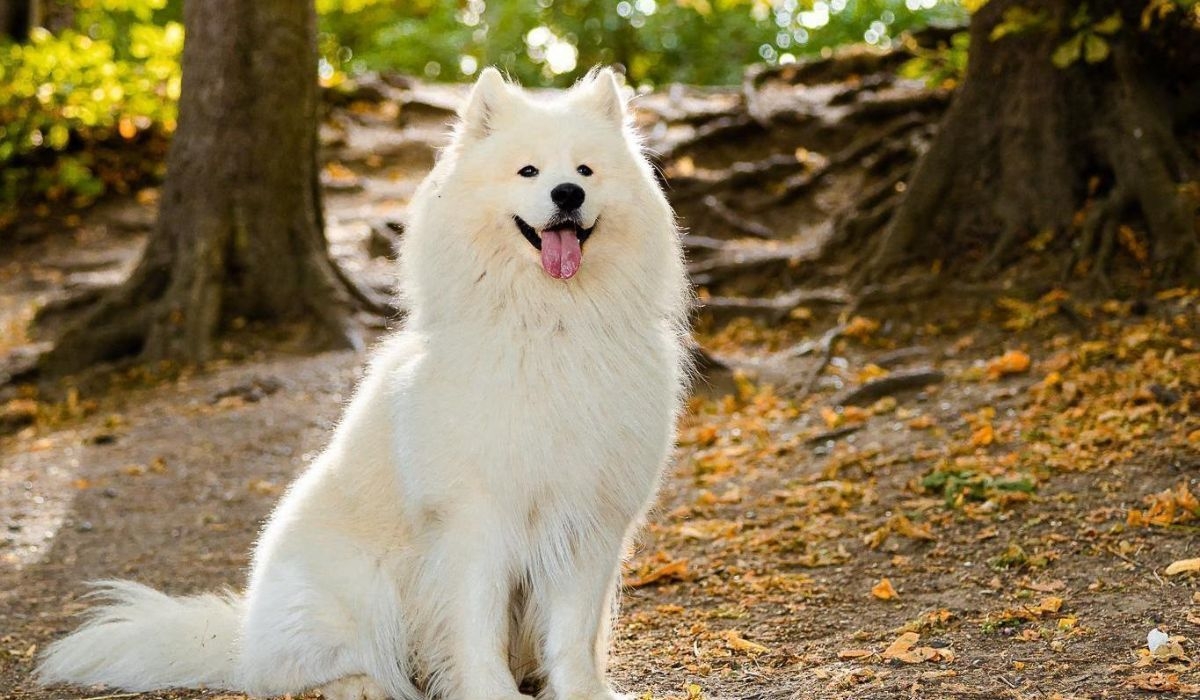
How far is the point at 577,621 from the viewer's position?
4.20 m

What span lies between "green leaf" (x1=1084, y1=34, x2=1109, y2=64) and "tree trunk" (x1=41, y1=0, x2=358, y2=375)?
223 inches

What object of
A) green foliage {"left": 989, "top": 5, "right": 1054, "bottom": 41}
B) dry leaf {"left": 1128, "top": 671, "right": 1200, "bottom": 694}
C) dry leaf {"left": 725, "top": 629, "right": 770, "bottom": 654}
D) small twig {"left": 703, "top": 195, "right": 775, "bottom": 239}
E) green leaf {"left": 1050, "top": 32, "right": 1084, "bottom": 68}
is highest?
green foliage {"left": 989, "top": 5, "right": 1054, "bottom": 41}

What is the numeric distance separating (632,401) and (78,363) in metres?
7.20

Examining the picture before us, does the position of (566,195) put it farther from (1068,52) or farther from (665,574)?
(1068,52)

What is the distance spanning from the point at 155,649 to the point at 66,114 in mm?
11108

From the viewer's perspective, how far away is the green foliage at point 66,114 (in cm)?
1402

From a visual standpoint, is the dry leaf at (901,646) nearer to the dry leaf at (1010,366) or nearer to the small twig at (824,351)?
the dry leaf at (1010,366)

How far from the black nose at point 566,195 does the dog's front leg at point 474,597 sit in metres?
1.01

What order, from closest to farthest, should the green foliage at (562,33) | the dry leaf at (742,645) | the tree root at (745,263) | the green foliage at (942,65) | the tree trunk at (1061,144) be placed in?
1. the dry leaf at (742,645)
2. the tree trunk at (1061,144)
3. the green foliage at (942,65)
4. the tree root at (745,263)
5. the green foliage at (562,33)

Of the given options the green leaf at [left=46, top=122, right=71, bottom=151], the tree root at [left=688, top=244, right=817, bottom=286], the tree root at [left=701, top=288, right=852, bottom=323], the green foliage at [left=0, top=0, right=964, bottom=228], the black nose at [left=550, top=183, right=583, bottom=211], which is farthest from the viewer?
the green foliage at [left=0, top=0, right=964, bottom=228]

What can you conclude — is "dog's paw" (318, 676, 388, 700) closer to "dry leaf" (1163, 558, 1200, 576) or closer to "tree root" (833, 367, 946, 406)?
"dry leaf" (1163, 558, 1200, 576)

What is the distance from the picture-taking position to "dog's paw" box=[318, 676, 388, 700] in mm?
4285

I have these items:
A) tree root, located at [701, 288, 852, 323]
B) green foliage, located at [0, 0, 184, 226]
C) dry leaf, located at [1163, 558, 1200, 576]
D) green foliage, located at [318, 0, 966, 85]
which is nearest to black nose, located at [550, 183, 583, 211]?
dry leaf, located at [1163, 558, 1200, 576]

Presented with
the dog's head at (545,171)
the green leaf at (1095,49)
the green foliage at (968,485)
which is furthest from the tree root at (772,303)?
the dog's head at (545,171)
